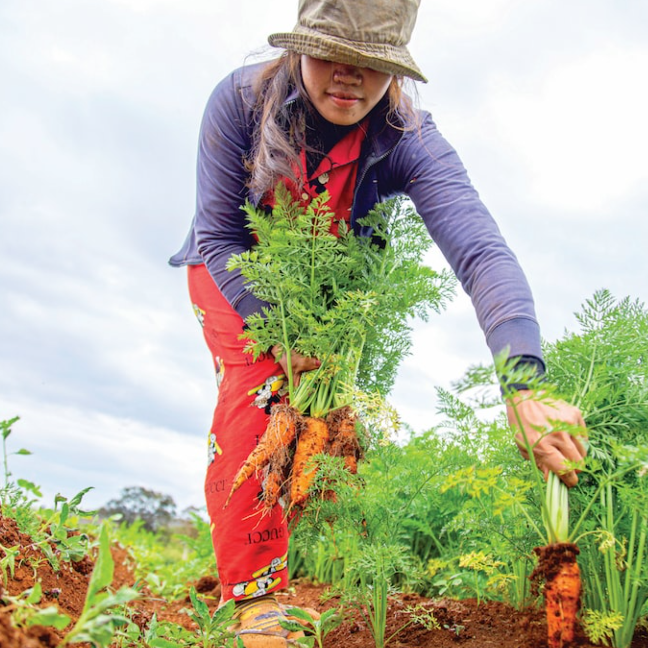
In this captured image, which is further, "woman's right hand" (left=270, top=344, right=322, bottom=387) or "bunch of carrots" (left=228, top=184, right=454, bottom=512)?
"woman's right hand" (left=270, top=344, right=322, bottom=387)

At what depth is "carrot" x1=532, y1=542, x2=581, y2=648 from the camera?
1777 millimetres

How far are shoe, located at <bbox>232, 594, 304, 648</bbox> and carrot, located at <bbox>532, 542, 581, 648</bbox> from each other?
2.91ft

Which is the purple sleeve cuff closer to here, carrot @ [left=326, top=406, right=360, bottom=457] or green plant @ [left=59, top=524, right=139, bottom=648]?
carrot @ [left=326, top=406, right=360, bottom=457]

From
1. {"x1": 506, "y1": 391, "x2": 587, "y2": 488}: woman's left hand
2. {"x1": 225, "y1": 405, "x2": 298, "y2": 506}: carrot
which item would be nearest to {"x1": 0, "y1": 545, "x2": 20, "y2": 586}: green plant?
{"x1": 225, "y1": 405, "x2": 298, "y2": 506}: carrot

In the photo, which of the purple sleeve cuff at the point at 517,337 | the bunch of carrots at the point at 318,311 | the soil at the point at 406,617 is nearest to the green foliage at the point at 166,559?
the soil at the point at 406,617

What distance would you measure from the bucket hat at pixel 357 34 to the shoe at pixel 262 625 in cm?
181

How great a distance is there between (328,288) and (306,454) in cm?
62

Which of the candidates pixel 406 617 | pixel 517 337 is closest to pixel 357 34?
pixel 517 337

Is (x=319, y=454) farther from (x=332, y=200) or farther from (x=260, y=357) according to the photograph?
(x=332, y=200)

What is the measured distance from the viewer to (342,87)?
229 centimetres

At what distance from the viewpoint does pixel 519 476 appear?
81.4 inches

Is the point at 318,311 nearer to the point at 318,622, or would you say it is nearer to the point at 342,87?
the point at 342,87

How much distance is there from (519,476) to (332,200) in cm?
119

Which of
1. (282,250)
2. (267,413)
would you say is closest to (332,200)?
(282,250)
